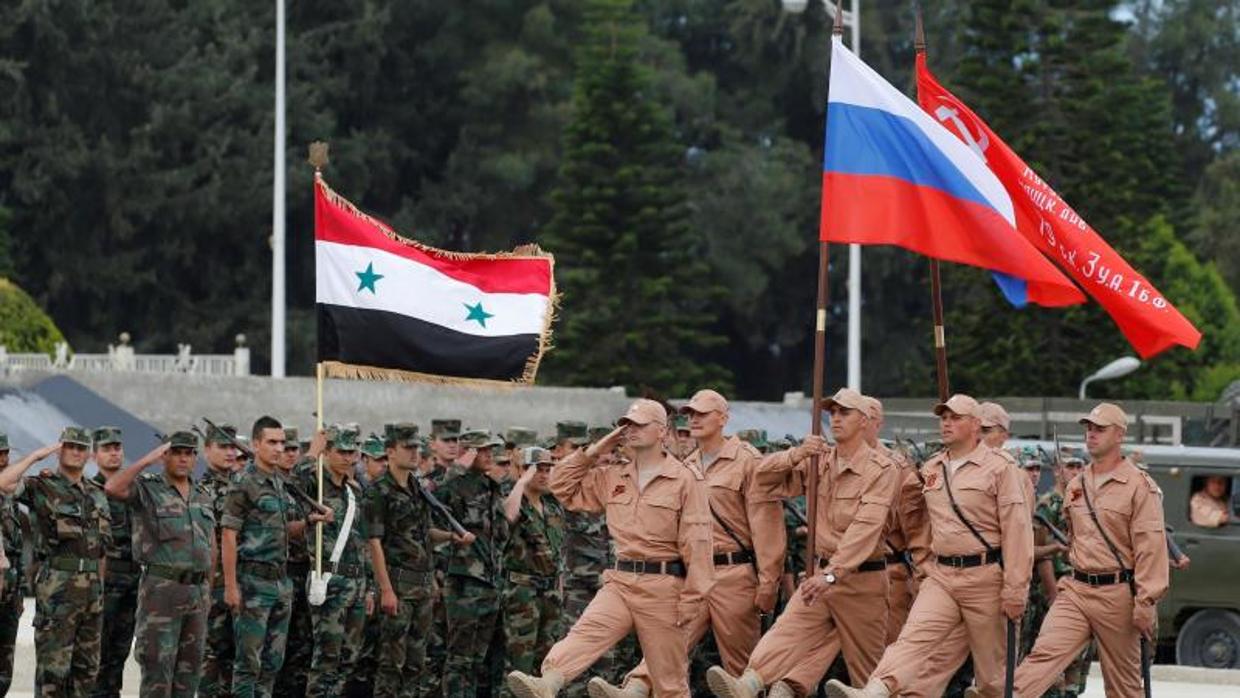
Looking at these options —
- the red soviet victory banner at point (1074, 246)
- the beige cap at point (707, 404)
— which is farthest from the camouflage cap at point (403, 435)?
the red soviet victory banner at point (1074, 246)

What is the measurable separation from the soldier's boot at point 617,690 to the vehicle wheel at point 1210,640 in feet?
29.1

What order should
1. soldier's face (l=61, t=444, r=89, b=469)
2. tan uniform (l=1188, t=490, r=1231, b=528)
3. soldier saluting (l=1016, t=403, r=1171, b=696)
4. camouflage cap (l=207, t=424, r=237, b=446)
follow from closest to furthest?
soldier's face (l=61, t=444, r=89, b=469) < soldier saluting (l=1016, t=403, r=1171, b=696) < camouflage cap (l=207, t=424, r=237, b=446) < tan uniform (l=1188, t=490, r=1231, b=528)

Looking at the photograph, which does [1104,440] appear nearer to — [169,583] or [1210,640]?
[169,583]

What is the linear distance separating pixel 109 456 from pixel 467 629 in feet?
9.25

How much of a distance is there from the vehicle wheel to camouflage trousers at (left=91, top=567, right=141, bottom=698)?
9824mm

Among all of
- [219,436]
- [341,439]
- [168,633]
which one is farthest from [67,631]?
[341,439]

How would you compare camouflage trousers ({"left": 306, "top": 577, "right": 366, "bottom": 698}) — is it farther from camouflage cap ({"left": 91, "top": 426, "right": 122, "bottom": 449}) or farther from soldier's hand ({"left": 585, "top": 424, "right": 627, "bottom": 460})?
soldier's hand ({"left": 585, "top": 424, "right": 627, "bottom": 460})

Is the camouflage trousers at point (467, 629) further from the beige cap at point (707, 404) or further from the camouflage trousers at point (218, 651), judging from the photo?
the beige cap at point (707, 404)

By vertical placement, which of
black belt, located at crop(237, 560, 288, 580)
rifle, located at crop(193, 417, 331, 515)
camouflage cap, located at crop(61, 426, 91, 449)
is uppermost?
camouflage cap, located at crop(61, 426, 91, 449)

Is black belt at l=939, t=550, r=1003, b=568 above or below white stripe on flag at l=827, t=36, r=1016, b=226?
below

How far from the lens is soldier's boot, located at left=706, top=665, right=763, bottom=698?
1409 centimetres

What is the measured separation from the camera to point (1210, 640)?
876 inches

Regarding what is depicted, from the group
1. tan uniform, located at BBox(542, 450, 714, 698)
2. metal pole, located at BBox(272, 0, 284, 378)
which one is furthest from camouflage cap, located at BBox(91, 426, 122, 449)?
metal pole, located at BBox(272, 0, 284, 378)

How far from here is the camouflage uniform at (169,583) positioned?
14.8 meters
